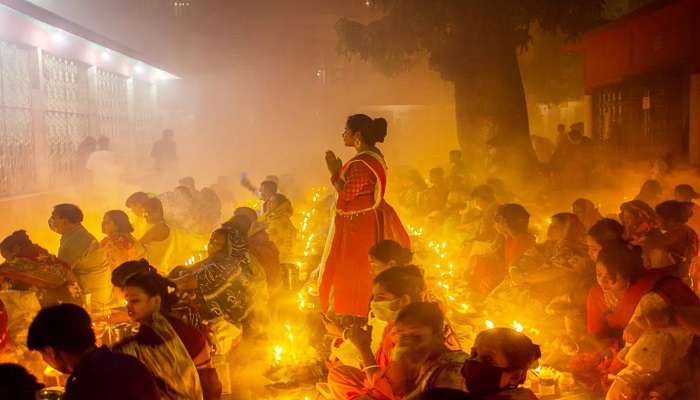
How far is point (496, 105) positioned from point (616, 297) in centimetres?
1285

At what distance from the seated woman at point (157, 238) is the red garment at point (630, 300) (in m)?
4.92

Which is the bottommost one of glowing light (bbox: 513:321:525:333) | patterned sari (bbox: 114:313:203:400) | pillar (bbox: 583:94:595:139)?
glowing light (bbox: 513:321:525:333)

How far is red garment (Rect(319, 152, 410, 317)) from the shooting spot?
20.1 feet

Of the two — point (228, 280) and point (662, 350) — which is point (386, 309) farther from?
point (228, 280)

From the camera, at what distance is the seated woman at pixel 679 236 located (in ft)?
19.4

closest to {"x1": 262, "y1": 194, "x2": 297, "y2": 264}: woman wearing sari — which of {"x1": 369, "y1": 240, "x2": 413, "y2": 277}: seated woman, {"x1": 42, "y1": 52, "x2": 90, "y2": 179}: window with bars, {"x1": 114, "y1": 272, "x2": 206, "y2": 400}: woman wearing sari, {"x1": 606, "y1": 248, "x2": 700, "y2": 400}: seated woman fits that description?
{"x1": 369, "y1": 240, "x2": 413, "y2": 277}: seated woman

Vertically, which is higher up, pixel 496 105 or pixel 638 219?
pixel 496 105

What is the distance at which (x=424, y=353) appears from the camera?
11.4ft

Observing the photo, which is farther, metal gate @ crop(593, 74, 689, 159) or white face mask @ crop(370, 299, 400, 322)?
metal gate @ crop(593, 74, 689, 159)

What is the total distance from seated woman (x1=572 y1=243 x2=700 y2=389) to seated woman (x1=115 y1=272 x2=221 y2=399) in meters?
2.62

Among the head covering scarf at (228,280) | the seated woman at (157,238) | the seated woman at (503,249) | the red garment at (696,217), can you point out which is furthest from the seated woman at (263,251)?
the red garment at (696,217)

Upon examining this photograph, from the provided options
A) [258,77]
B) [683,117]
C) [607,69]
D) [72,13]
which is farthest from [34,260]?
[258,77]

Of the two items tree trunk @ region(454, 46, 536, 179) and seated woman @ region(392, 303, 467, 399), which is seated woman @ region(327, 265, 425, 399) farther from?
tree trunk @ region(454, 46, 536, 179)

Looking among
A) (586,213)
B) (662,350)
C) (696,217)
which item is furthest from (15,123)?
(662,350)
